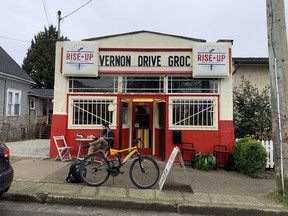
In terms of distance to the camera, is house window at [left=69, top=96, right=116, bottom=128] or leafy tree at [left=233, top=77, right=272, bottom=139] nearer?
house window at [left=69, top=96, right=116, bottom=128]

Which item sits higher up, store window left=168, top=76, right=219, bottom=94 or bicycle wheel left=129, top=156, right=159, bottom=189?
store window left=168, top=76, right=219, bottom=94

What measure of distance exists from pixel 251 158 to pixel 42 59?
111 feet

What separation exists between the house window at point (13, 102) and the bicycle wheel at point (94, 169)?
14.4 metres

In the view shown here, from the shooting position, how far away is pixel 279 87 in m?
6.36

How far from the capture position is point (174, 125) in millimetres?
10422

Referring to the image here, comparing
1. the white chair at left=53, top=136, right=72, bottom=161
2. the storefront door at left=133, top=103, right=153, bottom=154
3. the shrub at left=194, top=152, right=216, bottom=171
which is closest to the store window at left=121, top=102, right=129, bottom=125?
the storefront door at left=133, top=103, right=153, bottom=154

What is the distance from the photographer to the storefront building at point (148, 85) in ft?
33.9

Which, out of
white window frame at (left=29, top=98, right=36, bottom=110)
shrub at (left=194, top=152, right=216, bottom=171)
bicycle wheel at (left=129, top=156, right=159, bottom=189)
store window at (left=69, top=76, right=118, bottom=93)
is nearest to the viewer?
bicycle wheel at (left=129, top=156, right=159, bottom=189)

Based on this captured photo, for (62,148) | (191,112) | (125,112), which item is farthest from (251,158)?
(62,148)

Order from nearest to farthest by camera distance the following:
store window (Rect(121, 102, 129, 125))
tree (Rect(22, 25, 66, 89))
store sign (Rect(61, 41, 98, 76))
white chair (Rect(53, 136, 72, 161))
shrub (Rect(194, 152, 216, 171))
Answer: shrub (Rect(194, 152, 216, 171)) → white chair (Rect(53, 136, 72, 161)) → store sign (Rect(61, 41, 98, 76)) → store window (Rect(121, 102, 129, 125)) → tree (Rect(22, 25, 66, 89))

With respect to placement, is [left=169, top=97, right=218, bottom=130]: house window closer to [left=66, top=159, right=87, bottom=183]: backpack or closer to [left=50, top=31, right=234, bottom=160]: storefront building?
[left=50, top=31, right=234, bottom=160]: storefront building

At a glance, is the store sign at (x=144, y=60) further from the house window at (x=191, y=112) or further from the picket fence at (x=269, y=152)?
the picket fence at (x=269, y=152)

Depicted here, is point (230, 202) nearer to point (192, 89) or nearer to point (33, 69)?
point (192, 89)

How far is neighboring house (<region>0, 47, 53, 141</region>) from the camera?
18.2 metres
